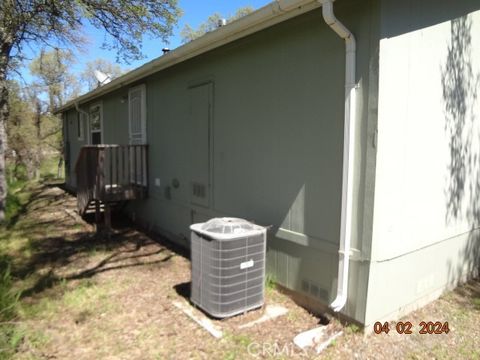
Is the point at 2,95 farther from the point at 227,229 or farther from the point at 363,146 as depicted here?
the point at 363,146

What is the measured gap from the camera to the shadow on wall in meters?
3.54

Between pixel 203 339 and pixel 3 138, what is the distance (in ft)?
24.4

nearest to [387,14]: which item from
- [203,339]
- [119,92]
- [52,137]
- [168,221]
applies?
[203,339]

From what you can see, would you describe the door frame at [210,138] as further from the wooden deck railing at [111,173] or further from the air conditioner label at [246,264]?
the wooden deck railing at [111,173]

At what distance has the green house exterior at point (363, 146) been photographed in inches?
115

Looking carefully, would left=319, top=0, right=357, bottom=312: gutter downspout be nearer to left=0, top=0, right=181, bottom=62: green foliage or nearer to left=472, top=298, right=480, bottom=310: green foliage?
left=472, top=298, right=480, bottom=310: green foliage

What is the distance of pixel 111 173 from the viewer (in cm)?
634

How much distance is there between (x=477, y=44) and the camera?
12.7ft

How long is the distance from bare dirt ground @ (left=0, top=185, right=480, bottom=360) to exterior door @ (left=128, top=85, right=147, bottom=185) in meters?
1.99

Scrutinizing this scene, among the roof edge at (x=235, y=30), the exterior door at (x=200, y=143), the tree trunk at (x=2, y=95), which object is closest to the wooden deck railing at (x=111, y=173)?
the roof edge at (x=235, y=30)

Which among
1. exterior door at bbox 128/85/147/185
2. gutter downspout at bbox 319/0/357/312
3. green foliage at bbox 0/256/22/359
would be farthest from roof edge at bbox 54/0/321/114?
green foliage at bbox 0/256/22/359

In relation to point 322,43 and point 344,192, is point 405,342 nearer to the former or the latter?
point 344,192
